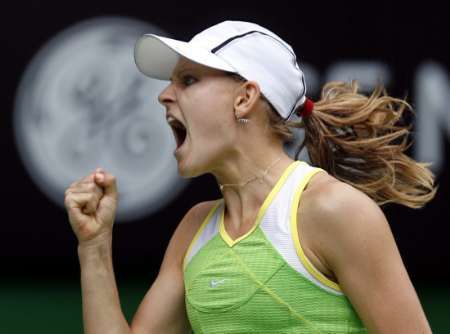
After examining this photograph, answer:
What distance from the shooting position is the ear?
2.99 m

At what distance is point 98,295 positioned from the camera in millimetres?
3010

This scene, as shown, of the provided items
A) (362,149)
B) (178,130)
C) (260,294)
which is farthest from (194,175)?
(362,149)

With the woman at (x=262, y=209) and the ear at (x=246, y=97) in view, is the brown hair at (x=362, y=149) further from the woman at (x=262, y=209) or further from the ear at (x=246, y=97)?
the ear at (x=246, y=97)

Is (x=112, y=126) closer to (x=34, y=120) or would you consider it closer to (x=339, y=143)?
(x=34, y=120)

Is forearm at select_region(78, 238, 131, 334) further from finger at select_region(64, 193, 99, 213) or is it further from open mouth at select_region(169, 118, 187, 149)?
open mouth at select_region(169, 118, 187, 149)

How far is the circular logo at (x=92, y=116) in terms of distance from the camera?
212 inches

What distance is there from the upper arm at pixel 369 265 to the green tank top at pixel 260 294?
7cm

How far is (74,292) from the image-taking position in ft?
18.1

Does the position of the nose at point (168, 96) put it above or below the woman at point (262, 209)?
above

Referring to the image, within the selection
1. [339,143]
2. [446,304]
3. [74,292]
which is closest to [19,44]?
[74,292]

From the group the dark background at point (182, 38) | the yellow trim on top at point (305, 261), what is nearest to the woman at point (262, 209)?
the yellow trim on top at point (305, 261)

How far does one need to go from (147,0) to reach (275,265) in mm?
2779

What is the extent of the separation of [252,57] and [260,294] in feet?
1.92

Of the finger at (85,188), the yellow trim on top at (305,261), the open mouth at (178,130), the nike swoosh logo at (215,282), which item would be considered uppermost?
the open mouth at (178,130)
